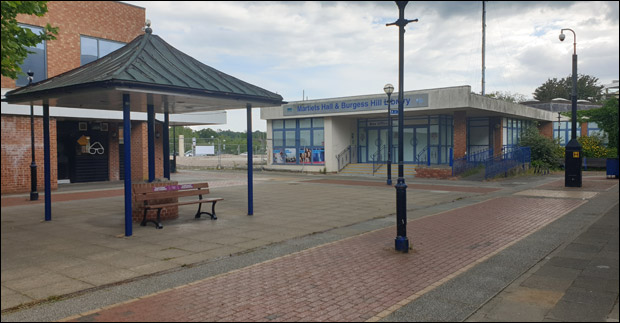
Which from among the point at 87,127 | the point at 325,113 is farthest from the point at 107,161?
the point at 325,113

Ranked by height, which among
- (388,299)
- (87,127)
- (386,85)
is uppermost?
(386,85)

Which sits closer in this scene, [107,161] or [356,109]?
[107,161]

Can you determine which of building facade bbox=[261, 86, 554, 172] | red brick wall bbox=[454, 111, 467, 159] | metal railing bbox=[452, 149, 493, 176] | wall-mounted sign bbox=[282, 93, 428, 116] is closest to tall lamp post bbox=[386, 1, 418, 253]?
metal railing bbox=[452, 149, 493, 176]

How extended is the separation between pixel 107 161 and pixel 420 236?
19.8 meters

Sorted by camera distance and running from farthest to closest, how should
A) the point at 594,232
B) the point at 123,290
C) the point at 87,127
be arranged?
the point at 87,127
the point at 594,232
the point at 123,290

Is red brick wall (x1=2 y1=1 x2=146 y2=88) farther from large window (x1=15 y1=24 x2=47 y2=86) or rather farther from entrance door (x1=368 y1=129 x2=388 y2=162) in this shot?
entrance door (x1=368 y1=129 x2=388 y2=162)

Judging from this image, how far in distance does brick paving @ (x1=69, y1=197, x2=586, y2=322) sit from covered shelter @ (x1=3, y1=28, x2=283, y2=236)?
3.87 m

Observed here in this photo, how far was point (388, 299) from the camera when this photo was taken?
5.04m

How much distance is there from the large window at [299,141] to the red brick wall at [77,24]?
39.3 feet

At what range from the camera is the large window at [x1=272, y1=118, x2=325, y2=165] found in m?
29.8

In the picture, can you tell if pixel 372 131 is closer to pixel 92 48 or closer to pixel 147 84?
pixel 92 48

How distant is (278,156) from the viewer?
31.8 meters

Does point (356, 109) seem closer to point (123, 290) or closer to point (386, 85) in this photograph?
point (386, 85)

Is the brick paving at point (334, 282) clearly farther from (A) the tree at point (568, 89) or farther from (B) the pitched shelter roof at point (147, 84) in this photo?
(A) the tree at point (568, 89)
